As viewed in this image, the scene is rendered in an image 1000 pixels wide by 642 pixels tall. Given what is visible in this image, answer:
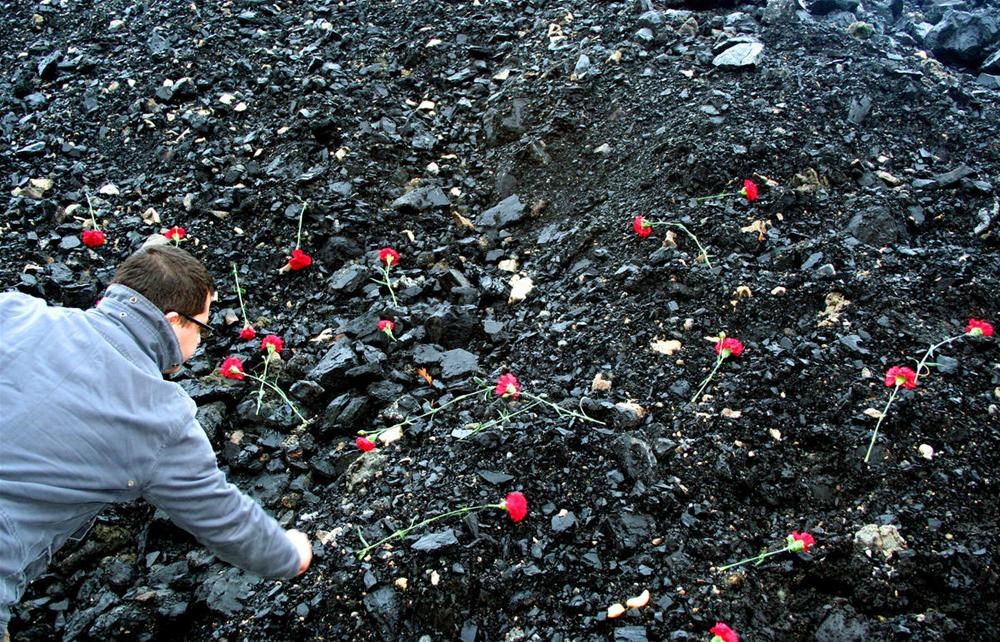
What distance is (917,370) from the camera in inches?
129

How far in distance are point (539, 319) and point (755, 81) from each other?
2444mm

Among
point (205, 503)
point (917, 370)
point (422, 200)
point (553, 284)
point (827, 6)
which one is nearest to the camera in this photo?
point (205, 503)

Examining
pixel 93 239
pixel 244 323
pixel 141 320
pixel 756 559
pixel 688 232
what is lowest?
pixel 756 559

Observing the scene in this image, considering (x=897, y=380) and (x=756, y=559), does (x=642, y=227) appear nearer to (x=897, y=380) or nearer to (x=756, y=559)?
(x=897, y=380)

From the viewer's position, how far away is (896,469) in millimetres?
2969

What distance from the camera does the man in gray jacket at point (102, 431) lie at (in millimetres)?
2072

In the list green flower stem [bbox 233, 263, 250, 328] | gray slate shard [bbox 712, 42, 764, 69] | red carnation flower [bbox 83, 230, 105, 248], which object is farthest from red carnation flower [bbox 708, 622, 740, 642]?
red carnation flower [bbox 83, 230, 105, 248]

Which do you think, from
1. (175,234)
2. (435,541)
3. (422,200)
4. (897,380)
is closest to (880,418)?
(897,380)

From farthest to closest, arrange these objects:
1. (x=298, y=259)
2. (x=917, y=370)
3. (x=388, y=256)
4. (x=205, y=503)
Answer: (x=298, y=259) < (x=388, y=256) < (x=917, y=370) < (x=205, y=503)

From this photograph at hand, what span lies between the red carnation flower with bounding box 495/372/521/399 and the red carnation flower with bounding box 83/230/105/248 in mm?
2933

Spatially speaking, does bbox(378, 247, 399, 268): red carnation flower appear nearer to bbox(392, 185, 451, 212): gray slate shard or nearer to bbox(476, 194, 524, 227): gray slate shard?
bbox(392, 185, 451, 212): gray slate shard

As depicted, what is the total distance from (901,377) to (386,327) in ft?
7.93

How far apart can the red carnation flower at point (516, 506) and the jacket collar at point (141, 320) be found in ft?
4.42

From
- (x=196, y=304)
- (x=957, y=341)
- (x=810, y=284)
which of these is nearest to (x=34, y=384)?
(x=196, y=304)
